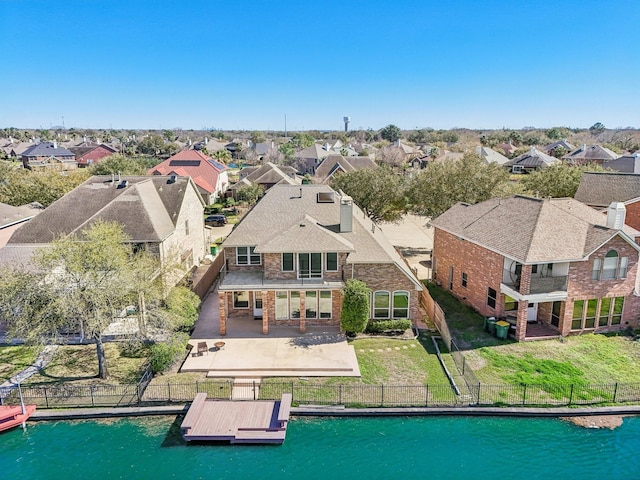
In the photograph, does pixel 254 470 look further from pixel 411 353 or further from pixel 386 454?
pixel 411 353

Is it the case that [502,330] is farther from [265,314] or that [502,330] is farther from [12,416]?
[12,416]

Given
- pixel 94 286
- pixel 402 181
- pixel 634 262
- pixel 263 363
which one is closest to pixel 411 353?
pixel 263 363

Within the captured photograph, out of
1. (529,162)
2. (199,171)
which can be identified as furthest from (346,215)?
(529,162)

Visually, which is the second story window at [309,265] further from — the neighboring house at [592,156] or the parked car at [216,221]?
the neighboring house at [592,156]

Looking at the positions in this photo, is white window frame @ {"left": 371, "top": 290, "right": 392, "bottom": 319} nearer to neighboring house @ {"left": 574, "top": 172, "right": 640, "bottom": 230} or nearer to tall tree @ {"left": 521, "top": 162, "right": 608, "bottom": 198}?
neighboring house @ {"left": 574, "top": 172, "right": 640, "bottom": 230}

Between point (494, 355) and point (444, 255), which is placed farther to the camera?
point (444, 255)

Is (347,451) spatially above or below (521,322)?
below

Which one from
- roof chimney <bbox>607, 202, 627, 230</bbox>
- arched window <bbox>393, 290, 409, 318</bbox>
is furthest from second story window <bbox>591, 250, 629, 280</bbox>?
arched window <bbox>393, 290, 409, 318</bbox>
